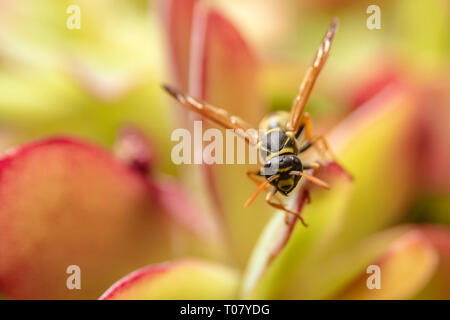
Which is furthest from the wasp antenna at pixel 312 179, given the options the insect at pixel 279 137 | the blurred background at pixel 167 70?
the blurred background at pixel 167 70

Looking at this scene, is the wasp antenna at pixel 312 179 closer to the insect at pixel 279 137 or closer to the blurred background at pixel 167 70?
the insect at pixel 279 137

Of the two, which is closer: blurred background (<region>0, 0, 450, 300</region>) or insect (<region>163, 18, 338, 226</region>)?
insect (<region>163, 18, 338, 226</region>)

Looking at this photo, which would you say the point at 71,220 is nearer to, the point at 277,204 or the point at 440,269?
the point at 277,204

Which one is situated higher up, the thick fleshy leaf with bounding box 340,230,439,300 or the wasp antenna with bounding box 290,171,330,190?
the wasp antenna with bounding box 290,171,330,190

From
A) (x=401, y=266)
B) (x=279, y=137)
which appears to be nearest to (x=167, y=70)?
(x=279, y=137)

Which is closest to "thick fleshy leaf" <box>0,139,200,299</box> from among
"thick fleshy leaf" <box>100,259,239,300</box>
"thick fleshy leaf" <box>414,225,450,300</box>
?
"thick fleshy leaf" <box>100,259,239,300</box>

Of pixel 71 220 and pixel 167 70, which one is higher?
pixel 167 70

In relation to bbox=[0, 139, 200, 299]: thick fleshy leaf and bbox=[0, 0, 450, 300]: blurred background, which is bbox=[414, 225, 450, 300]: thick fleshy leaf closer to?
bbox=[0, 0, 450, 300]: blurred background
